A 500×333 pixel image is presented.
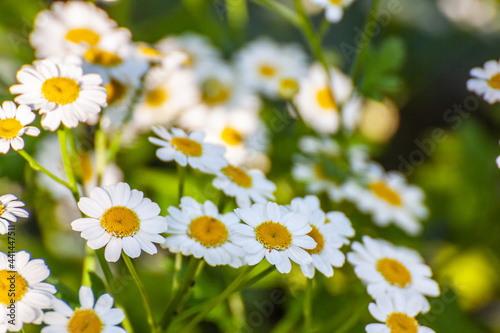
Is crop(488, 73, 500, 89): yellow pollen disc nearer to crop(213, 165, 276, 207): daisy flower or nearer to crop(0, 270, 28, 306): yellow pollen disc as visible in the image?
crop(213, 165, 276, 207): daisy flower

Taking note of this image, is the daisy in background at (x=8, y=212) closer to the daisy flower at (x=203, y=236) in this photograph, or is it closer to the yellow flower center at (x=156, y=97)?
the daisy flower at (x=203, y=236)

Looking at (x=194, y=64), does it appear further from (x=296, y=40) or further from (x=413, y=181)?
(x=413, y=181)

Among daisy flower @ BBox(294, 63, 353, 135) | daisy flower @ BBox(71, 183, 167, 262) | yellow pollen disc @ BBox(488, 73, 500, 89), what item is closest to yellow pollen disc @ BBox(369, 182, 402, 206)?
daisy flower @ BBox(294, 63, 353, 135)

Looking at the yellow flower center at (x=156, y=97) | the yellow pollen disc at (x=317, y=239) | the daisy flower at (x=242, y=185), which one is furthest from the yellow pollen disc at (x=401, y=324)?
the yellow flower center at (x=156, y=97)

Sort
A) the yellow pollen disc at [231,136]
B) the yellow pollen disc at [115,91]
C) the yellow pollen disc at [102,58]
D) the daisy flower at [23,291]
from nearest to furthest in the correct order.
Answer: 1. the daisy flower at [23,291]
2. the yellow pollen disc at [102,58]
3. the yellow pollen disc at [115,91]
4. the yellow pollen disc at [231,136]

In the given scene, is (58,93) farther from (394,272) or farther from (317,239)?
(394,272)

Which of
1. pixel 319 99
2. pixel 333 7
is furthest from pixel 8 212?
pixel 319 99
